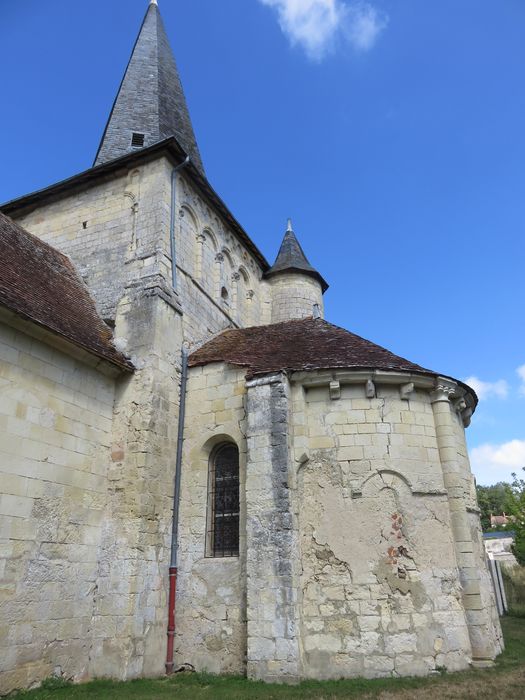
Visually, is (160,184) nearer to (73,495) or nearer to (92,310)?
(92,310)

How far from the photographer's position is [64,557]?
7.50 metres

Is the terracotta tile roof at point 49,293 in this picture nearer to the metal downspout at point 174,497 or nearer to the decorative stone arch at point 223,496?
the metal downspout at point 174,497

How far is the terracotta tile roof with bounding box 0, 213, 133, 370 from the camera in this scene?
7703 millimetres

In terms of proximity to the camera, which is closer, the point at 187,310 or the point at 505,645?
the point at 505,645

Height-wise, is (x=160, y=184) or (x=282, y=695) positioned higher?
(x=160, y=184)

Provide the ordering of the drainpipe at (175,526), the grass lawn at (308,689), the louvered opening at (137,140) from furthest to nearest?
the louvered opening at (137,140), the drainpipe at (175,526), the grass lawn at (308,689)

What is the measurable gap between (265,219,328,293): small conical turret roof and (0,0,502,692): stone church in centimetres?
648

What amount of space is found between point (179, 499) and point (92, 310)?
4.06 meters

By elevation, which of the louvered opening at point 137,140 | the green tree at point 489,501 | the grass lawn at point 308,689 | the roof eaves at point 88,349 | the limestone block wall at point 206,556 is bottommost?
Result: the grass lawn at point 308,689

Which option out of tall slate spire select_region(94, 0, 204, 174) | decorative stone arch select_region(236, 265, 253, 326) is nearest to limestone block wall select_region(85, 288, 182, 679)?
decorative stone arch select_region(236, 265, 253, 326)

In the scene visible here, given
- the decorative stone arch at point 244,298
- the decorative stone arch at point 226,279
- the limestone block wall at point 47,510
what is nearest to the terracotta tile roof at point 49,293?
the limestone block wall at point 47,510

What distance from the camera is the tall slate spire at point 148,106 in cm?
1404

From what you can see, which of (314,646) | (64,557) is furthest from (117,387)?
(314,646)

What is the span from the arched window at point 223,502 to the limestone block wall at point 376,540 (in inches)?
50.5
